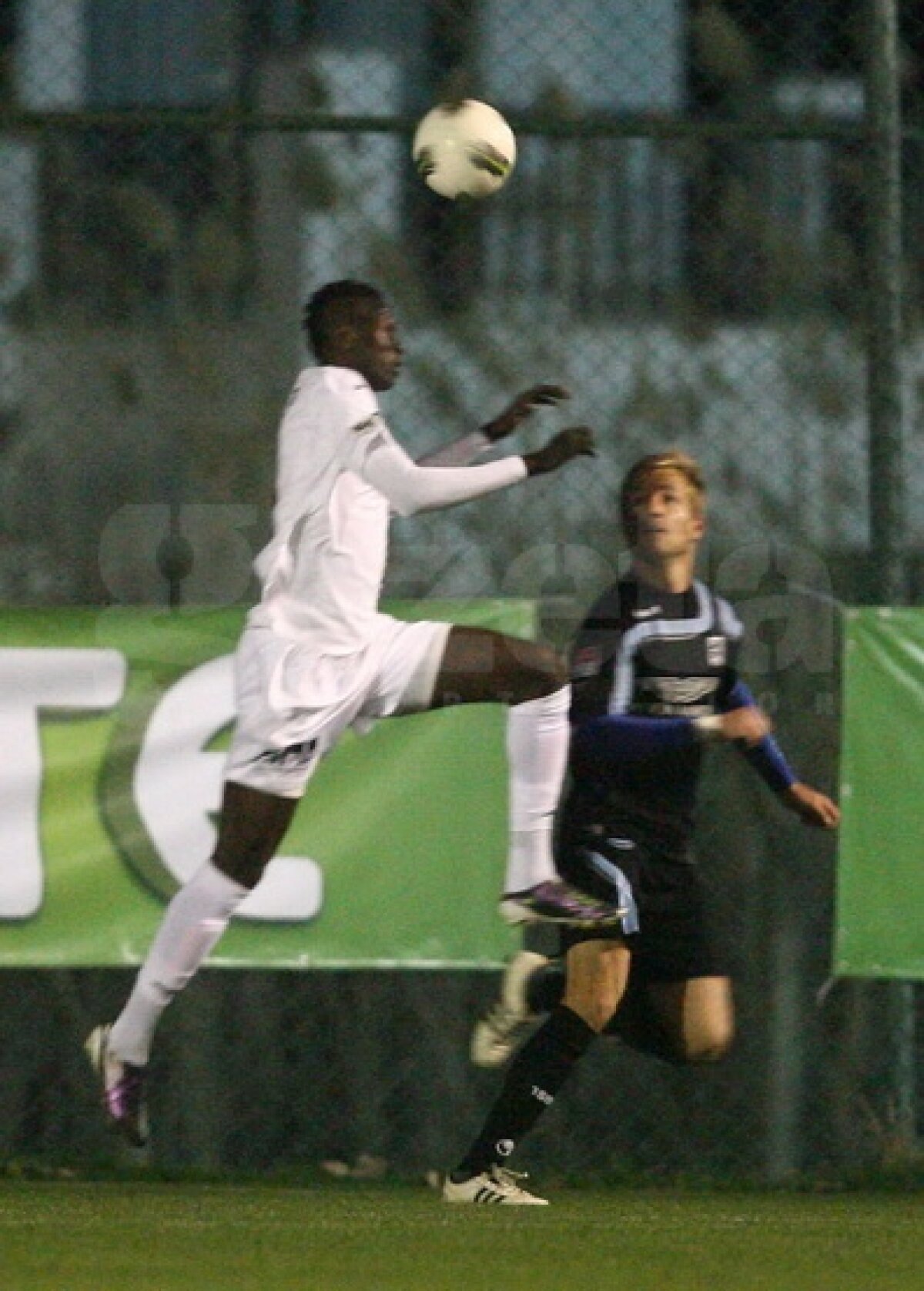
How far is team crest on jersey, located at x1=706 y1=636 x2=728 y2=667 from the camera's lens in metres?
7.60

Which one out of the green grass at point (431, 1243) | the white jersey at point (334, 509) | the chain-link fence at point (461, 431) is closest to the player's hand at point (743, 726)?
the white jersey at point (334, 509)

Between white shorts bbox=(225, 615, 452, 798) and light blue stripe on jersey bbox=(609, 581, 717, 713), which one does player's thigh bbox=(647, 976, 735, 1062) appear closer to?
light blue stripe on jersey bbox=(609, 581, 717, 713)

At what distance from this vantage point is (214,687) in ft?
26.9

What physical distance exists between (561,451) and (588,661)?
558 mm

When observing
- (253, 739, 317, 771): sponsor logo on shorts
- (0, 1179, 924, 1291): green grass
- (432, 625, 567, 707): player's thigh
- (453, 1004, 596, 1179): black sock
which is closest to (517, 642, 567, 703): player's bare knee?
(432, 625, 567, 707): player's thigh

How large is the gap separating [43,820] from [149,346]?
58.4 inches

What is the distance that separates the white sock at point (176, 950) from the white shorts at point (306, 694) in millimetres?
275

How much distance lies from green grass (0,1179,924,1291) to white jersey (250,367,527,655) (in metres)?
1.45

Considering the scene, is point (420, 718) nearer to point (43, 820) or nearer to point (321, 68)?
point (43, 820)

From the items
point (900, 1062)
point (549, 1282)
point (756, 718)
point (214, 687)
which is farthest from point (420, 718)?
point (549, 1282)

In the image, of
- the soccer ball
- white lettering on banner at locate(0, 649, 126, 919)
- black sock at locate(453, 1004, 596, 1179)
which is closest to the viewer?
black sock at locate(453, 1004, 596, 1179)

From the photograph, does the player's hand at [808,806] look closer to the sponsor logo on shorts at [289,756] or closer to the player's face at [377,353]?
the sponsor logo on shorts at [289,756]

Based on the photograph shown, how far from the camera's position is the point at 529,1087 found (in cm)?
719

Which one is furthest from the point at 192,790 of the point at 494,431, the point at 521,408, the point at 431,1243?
the point at 431,1243
